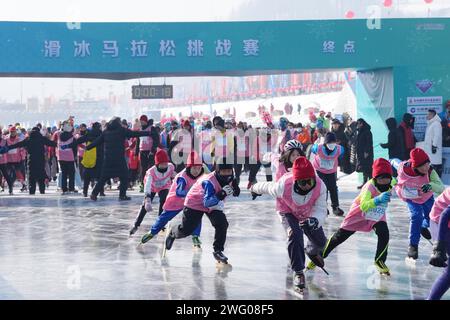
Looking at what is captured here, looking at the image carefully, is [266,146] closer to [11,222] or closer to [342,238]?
[11,222]

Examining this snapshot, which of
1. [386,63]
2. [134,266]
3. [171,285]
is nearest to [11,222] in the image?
[134,266]

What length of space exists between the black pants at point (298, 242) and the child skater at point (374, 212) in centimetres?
47

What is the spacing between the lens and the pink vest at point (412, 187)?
10352 millimetres

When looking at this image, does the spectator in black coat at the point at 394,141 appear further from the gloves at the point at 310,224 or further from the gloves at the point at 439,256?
the gloves at the point at 439,256

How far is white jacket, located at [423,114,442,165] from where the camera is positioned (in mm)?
20297

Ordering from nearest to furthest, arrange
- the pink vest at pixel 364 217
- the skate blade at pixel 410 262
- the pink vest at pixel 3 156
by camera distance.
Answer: the pink vest at pixel 364 217 < the skate blade at pixel 410 262 < the pink vest at pixel 3 156

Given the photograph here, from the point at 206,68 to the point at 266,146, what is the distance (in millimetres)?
2469

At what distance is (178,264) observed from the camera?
10469 mm

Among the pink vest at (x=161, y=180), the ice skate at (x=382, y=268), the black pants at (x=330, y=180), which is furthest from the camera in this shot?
the black pants at (x=330, y=180)

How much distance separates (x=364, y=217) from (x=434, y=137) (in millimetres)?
11511

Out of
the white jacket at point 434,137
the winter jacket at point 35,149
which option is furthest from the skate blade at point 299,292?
the winter jacket at point 35,149

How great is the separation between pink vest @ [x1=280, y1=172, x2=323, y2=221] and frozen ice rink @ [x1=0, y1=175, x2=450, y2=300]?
0.72 metres

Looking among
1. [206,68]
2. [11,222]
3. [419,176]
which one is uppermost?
[206,68]

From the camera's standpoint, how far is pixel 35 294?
27.9ft
